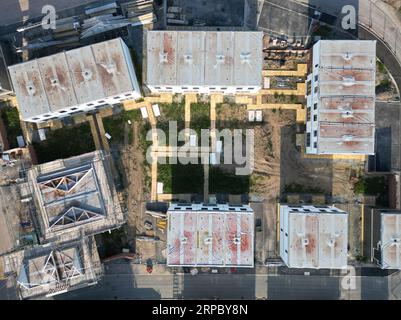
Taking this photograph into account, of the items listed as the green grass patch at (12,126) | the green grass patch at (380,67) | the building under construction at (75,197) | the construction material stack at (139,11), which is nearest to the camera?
the building under construction at (75,197)

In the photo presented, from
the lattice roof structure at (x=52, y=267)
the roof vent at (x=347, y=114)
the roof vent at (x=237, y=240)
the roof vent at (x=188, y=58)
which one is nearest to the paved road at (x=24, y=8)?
the roof vent at (x=188, y=58)

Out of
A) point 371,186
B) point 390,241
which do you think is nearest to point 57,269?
point 390,241

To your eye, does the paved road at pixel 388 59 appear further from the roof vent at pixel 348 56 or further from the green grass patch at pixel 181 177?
the green grass patch at pixel 181 177

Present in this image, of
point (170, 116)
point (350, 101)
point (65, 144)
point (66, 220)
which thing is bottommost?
point (66, 220)

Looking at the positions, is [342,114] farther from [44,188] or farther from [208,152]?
[44,188]

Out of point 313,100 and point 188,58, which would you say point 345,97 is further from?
point 188,58

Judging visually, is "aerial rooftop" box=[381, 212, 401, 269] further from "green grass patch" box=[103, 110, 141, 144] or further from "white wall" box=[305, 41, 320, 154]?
"green grass patch" box=[103, 110, 141, 144]
